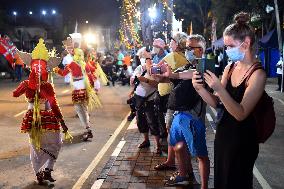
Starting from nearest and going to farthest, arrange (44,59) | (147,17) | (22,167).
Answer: (44,59)
(22,167)
(147,17)

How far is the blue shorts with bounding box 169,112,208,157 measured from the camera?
4.81 m

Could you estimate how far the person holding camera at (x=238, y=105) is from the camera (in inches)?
117

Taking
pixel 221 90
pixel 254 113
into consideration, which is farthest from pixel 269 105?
pixel 221 90

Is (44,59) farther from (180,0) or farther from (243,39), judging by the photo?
(180,0)

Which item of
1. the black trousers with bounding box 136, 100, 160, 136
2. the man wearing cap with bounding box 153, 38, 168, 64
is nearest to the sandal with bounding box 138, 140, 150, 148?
the black trousers with bounding box 136, 100, 160, 136

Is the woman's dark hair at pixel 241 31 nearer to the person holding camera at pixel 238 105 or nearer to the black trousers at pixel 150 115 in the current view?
the person holding camera at pixel 238 105

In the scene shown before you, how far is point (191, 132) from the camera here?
16.0 ft

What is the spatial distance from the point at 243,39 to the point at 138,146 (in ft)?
16.0

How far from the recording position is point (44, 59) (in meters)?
5.89

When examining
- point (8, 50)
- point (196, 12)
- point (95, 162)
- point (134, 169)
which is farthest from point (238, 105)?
point (196, 12)

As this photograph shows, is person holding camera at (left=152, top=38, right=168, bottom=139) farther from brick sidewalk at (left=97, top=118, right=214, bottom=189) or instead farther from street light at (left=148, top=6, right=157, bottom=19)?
street light at (left=148, top=6, right=157, bottom=19)

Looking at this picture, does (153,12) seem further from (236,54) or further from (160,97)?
(236,54)

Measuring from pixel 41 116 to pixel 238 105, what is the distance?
11.9ft

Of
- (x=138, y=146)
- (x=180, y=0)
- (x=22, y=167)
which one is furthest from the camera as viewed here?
(x=180, y=0)
